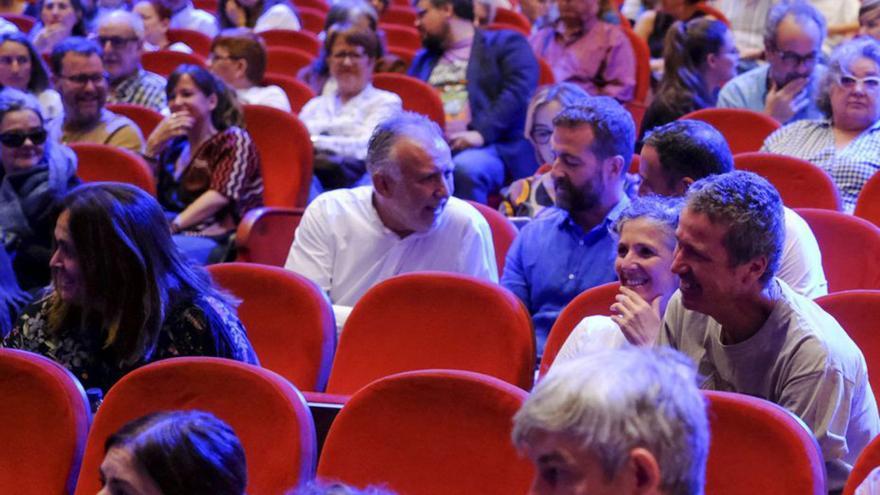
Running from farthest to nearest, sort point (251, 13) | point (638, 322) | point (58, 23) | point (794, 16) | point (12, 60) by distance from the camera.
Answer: point (251, 13) → point (58, 23) → point (12, 60) → point (794, 16) → point (638, 322)

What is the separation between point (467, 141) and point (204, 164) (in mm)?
1214

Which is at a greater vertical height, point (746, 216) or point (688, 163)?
point (746, 216)

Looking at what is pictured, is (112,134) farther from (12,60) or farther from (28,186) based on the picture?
(28,186)

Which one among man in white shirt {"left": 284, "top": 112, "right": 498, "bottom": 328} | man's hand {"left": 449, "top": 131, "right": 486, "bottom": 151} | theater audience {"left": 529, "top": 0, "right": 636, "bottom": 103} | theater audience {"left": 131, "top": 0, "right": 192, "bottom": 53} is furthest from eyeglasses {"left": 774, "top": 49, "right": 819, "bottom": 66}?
theater audience {"left": 131, "top": 0, "right": 192, "bottom": 53}

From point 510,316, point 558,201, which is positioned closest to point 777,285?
point 510,316

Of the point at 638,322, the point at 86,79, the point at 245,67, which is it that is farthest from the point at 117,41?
the point at 638,322

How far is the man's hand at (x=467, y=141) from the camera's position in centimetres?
534

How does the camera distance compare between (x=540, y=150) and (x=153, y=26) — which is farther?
(x=153, y=26)

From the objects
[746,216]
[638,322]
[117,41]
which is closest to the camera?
[746,216]

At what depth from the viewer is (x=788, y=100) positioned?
4996 mm

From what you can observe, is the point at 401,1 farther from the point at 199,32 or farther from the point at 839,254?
the point at 839,254

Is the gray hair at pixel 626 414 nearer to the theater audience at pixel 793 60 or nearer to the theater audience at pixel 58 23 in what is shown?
the theater audience at pixel 793 60

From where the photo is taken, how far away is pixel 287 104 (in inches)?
218

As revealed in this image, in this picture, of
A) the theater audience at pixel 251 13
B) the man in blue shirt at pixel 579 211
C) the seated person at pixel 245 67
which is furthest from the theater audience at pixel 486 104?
the theater audience at pixel 251 13
